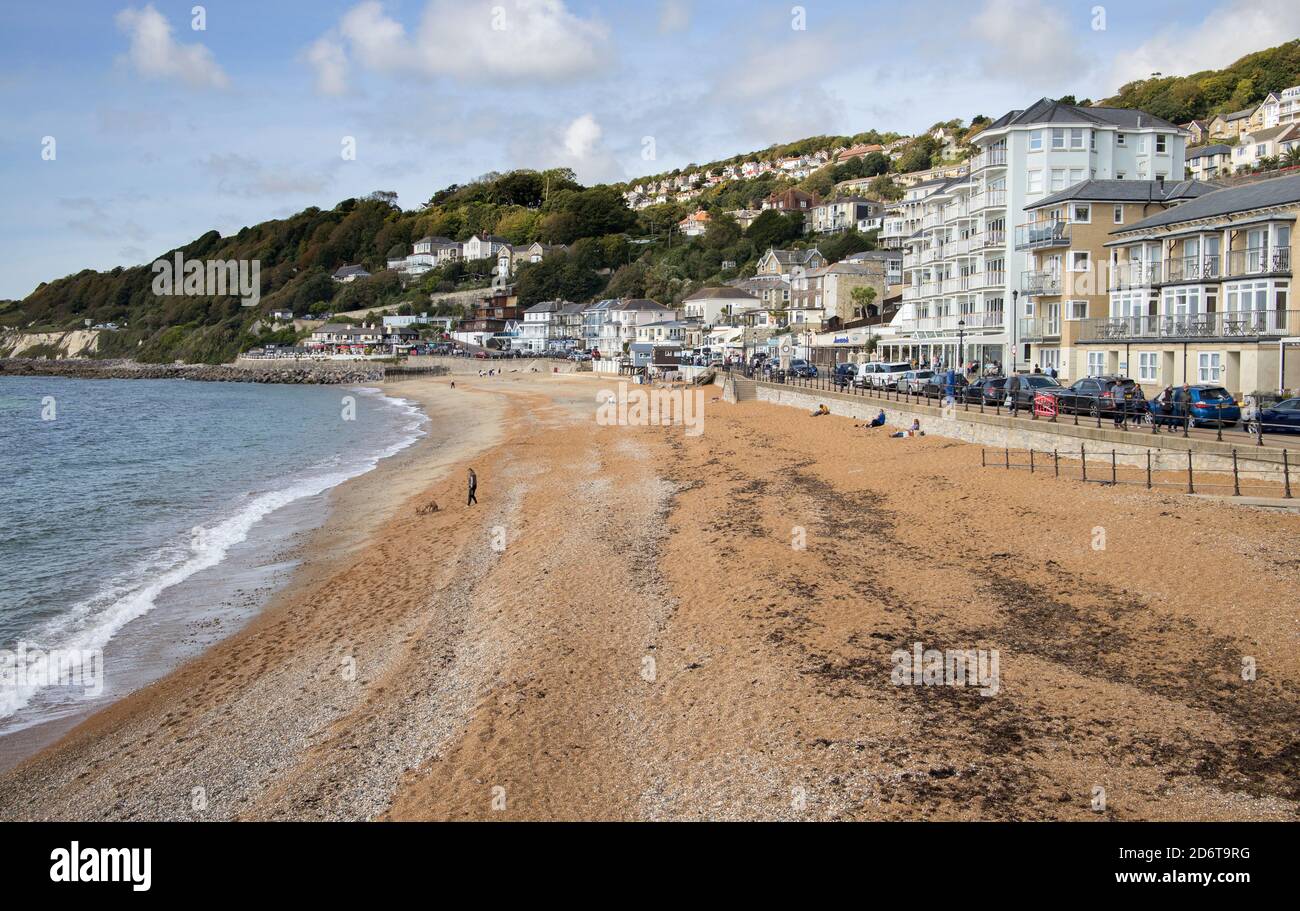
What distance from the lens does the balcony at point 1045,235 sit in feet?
141

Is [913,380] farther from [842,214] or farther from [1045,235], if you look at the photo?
[842,214]

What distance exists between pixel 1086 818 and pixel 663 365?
237ft

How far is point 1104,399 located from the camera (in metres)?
25.2

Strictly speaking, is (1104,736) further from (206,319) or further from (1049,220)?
(206,319)

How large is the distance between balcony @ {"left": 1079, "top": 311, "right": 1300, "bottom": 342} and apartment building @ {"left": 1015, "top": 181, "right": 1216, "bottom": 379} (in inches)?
111

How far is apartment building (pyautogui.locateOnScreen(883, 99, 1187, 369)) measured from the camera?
48.4 metres

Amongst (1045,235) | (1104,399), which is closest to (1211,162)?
(1045,235)

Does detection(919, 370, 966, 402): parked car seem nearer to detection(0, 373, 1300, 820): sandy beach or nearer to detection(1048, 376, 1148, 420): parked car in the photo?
detection(1048, 376, 1148, 420): parked car

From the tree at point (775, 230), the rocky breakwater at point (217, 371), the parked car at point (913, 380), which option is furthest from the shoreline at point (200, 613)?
the tree at point (775, 230)

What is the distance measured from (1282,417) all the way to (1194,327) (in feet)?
43.0

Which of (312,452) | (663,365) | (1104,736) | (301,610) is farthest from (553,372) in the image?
(1104,736)

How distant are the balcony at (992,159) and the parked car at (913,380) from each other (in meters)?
14.2

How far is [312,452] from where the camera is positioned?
1644 inches

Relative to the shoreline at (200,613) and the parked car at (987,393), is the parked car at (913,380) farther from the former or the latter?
the shoreline at (200,613)
